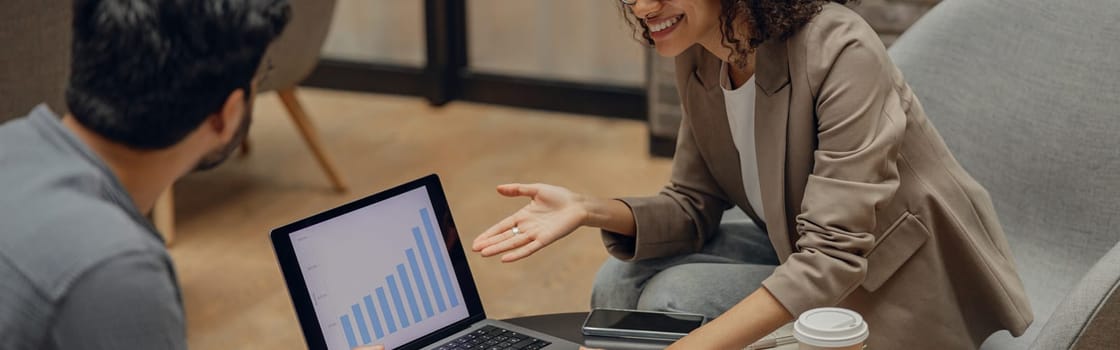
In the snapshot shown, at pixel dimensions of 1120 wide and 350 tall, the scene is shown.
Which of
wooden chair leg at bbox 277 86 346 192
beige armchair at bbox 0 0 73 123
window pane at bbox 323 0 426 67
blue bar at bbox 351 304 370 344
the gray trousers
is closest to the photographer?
blue bar at bbox 351 304 370 344

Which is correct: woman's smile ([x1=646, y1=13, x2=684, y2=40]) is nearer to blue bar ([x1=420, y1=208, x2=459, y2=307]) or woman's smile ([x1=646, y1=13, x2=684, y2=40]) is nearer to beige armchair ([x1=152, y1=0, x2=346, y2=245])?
blue bar ([x1=420, y1=208, x2=459, y2=307])

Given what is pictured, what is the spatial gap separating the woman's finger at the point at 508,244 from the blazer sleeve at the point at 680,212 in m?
0.16

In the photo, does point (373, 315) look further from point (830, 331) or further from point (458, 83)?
point (458, 83)

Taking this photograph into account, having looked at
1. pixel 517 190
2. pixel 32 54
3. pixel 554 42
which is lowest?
pixel 554 42

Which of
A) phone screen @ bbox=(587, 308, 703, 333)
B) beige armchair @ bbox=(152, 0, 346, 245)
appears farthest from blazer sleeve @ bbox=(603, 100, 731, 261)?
beige armchair @ bbox=(152, 0, 346, 245)

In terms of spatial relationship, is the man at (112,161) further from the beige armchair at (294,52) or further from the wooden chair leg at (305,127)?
the wooden chair leg at (305,127)

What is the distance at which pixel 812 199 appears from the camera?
1.44 metres

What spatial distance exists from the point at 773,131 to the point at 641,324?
0.86 feet

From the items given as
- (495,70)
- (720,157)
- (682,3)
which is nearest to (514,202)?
(495,70)

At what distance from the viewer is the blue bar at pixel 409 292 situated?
1466 mm

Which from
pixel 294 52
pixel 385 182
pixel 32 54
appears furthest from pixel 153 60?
pixel 385 182

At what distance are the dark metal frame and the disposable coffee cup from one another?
2.45 meters

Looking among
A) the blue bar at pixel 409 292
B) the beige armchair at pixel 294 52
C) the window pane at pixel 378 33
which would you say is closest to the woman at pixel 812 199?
the blue bar at pixel 409 292

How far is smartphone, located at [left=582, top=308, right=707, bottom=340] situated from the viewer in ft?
5.01
